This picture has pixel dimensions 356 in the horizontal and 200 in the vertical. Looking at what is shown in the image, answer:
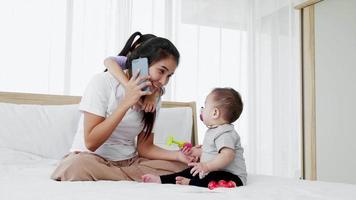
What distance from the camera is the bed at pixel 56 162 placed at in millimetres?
889

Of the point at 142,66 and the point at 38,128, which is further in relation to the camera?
the point at 38,128

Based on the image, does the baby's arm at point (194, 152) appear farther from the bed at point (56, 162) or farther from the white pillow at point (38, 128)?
the white pillow at point (38, 128)

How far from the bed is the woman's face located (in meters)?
0.39

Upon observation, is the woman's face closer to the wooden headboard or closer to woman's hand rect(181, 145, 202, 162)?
woman's hand rect(181, 145, 202, 162)

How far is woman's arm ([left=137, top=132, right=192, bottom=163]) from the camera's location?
1479 mm

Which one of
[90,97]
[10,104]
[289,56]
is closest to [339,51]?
[289,56]

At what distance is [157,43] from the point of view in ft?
4.50

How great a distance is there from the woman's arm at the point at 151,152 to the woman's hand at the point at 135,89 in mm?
309

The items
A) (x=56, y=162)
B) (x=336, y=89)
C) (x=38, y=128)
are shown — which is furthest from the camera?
(x=336, y=89)

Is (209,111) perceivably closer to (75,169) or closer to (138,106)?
(138,106)

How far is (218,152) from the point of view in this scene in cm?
131

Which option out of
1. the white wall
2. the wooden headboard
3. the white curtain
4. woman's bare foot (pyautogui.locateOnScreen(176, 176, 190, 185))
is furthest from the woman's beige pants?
the white wall

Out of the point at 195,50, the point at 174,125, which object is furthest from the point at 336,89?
the point at 174,125

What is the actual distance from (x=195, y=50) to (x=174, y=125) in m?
1.05
